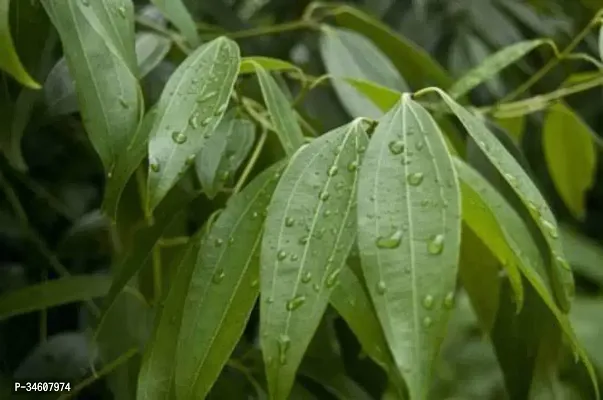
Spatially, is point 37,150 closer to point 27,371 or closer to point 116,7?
point 27,371

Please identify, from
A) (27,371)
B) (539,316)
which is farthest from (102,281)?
(539,316)

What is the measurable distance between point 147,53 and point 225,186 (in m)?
0.14

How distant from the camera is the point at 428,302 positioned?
0.35m

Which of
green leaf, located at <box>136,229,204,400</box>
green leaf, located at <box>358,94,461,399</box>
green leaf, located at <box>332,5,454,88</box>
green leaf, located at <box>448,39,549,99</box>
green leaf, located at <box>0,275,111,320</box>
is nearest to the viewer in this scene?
green leaf, located at <box>358,94,461,399</box>

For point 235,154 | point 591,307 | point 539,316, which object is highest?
point 235,154

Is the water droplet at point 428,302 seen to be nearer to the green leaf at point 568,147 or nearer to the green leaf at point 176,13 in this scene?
the green leaf at point 176,13

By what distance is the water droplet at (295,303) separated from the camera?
14.6 inches

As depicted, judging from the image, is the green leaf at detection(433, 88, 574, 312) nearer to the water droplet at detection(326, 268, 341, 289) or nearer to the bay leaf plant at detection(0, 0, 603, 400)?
the bay leaf plant at detection(0, 0, 603, 400)

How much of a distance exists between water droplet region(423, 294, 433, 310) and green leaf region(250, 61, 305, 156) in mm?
158

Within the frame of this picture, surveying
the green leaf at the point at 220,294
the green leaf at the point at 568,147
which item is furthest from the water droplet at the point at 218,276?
the green leaf at the point at 568,147

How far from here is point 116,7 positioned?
0.45 metres

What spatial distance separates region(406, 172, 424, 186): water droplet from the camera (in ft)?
1.27

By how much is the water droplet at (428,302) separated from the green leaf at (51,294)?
1.00 ft

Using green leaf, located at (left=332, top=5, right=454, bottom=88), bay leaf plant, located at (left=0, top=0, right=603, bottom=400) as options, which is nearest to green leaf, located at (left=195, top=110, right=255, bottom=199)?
bay leaf plant, located at (left=0, top=0, right=603, bottom=400)
